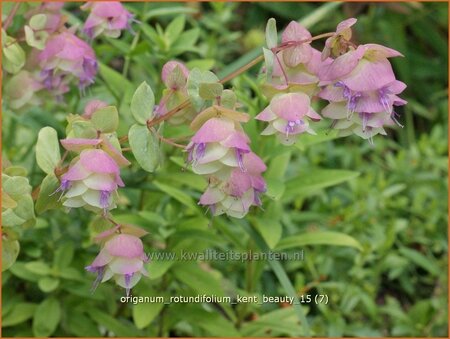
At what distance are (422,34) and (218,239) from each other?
152cm

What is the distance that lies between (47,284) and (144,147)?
0.47m

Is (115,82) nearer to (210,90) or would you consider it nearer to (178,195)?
(178,195)

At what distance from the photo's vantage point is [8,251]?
3.26 feet

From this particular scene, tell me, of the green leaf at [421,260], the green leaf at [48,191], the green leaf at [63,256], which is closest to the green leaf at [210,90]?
the green leaf at [48,191]

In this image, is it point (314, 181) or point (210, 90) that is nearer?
point (210, 90)

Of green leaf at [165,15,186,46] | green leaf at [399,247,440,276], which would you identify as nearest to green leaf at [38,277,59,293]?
green leaf at [165,15,186,46]

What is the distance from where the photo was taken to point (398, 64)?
8.00ft

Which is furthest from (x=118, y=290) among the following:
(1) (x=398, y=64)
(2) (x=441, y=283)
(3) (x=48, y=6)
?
(1) (x=398, y=64)

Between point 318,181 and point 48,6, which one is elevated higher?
Answer: point 48,6

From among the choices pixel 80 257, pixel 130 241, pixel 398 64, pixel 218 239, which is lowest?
pixel 398 64

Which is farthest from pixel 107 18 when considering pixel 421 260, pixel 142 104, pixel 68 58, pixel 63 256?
pixel 421 260

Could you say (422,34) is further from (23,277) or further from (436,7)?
(23,277)

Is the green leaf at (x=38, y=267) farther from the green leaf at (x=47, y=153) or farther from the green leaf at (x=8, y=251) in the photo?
the green leaf at (x=47, y=153)

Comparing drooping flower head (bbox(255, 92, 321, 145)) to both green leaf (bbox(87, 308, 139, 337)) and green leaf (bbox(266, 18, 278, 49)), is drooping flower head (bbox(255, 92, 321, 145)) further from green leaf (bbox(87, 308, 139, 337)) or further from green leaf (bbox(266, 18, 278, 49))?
green leaf (bbox(87, 308, 139, 337))
